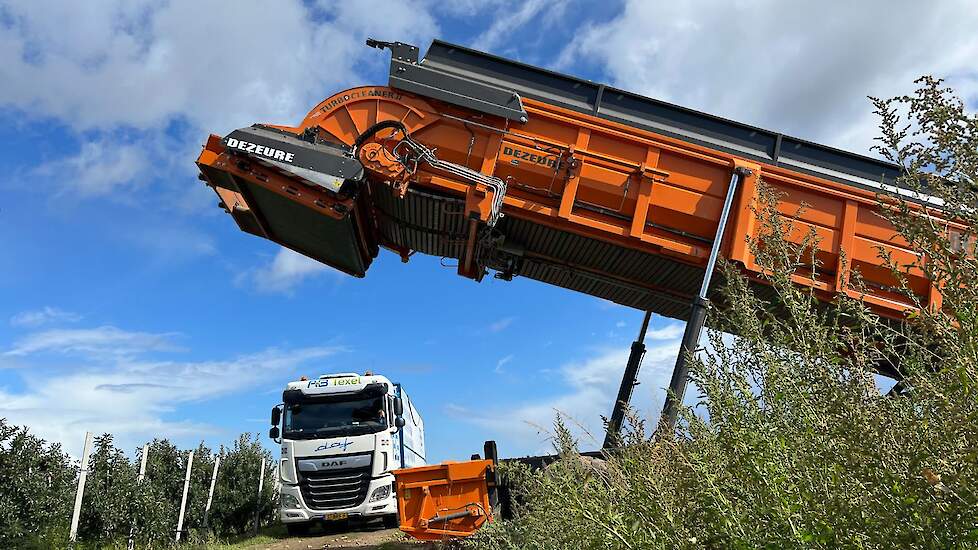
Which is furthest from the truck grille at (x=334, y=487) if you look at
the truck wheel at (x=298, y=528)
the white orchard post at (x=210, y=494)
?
the white orchard post at (x=210, y=494)

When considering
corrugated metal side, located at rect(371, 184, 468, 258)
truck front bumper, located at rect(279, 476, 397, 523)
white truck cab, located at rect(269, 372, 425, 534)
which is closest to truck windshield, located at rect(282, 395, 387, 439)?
white truck cab, located at rect(269, 372, 425, 534)

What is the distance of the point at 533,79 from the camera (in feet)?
26.0

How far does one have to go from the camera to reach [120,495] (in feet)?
45.7

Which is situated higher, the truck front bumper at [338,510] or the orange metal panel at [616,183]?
the orange metal panel at [616,183]

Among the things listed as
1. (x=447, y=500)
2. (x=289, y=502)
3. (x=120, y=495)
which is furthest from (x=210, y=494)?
(x=447, y=500)

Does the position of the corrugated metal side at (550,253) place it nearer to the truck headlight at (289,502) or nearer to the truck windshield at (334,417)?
the truck windshield at (334,417)

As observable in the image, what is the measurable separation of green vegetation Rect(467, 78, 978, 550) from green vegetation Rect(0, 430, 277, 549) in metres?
10.5

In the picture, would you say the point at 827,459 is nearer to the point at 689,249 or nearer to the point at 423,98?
the point at 689,249

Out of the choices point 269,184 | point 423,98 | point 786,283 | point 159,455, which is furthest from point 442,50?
point 159,455

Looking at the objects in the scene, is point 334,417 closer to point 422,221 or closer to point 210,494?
point 422,221

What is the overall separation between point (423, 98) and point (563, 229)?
2.20 m

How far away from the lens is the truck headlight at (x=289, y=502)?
42.5ft

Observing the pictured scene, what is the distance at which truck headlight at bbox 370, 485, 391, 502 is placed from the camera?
12.9 m

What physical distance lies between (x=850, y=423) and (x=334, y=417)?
12.5 meters
